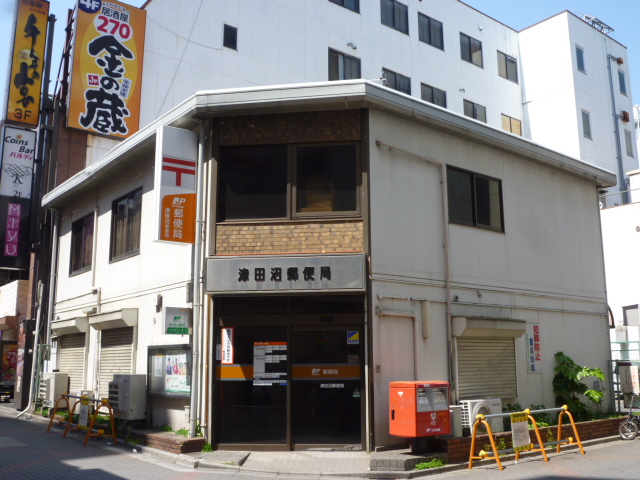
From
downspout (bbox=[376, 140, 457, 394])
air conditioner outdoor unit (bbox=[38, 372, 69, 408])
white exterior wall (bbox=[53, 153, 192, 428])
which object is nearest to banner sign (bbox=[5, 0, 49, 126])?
white exterior wall (bbox=[53, 153, 192, 428])

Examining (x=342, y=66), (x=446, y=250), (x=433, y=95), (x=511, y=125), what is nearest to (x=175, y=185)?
(x=446, y=250)

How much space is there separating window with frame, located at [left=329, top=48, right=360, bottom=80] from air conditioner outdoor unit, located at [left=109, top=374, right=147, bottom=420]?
18238mm

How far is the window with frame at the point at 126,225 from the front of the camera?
1655cm

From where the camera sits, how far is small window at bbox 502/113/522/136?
35719mm

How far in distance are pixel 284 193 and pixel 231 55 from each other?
1495 cm

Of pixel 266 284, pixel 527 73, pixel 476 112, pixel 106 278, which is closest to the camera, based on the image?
pixel 266 284

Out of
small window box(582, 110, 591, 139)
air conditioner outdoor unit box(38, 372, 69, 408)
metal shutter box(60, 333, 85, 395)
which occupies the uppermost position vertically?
small window box(582, 110, 591, 139)

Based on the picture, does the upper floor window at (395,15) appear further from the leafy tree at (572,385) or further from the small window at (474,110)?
the leafy tree at (572,385)

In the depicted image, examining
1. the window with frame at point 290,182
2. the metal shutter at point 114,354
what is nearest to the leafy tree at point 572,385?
the window with frame at point 290,182

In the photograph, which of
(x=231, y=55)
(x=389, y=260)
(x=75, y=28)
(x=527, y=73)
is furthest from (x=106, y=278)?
(x=527, y=73)

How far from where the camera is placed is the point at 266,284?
12695mm

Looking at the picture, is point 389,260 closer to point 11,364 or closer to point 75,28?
point 75,28

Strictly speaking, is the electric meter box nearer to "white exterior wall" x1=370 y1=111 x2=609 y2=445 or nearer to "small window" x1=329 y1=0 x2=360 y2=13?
"white exterior wall" x1=370 y1=111 x2=609 y2=445

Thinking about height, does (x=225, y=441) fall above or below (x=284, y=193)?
below
